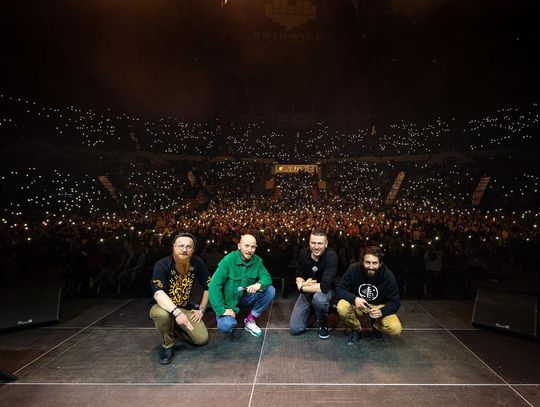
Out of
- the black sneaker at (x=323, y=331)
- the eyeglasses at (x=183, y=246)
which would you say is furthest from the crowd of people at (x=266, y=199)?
the eyeglasses at (x=183, y=246)

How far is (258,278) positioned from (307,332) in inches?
42.4

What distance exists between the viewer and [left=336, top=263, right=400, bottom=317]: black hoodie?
3.89 meters

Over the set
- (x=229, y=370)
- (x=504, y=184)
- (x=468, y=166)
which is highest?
(x=468, y=166)

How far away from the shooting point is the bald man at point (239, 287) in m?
3.97

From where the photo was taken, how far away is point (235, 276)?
423cm

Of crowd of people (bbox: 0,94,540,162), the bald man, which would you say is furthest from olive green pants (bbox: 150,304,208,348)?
crowd of people (bbox: 0,94,540,162)

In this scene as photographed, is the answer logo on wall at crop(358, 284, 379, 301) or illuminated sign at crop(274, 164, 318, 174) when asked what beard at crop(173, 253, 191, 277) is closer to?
logo on wall at crop(358, 284, 379, 301)

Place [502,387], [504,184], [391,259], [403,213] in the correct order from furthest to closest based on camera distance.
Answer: [504,184] → [403,213] → [391,259] → [502,387]

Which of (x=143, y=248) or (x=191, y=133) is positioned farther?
(x=191, y=133)

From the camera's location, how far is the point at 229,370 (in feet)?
11.2

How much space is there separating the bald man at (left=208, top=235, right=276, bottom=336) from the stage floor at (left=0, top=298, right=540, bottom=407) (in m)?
0.36

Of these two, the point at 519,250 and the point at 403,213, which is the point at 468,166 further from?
the point at 519,250

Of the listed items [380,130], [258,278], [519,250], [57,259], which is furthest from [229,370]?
[380,130]

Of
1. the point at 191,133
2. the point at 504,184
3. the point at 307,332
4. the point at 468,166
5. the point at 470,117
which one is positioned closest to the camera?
the point at 307,332
